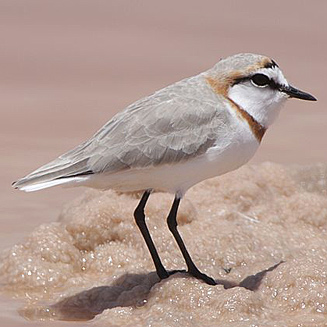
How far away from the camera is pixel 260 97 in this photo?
5.77 metres

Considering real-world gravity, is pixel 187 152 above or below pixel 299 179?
above

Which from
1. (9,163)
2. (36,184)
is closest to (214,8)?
(9,163)

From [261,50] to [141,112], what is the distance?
23.9 feet

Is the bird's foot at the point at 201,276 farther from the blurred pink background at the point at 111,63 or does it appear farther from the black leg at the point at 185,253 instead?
the blurred pink background at the point at 111,63

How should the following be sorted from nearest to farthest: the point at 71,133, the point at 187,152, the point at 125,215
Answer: the point at 187,152 < the point at 125,215 < the point at 71,133

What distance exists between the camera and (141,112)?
5820 millimetres

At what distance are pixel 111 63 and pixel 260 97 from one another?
261 inches

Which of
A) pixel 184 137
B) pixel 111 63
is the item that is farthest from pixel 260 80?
pixel 111 63

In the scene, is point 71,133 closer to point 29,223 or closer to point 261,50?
point 29,223

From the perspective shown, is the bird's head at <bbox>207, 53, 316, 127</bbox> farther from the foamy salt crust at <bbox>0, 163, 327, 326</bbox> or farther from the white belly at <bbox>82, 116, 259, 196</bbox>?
the foamy salt crust at <bbox>0, 163, 327, 326</bbox>

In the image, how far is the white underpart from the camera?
575 centimetres

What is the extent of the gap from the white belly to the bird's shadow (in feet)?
1.95

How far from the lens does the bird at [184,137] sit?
5.62 metres

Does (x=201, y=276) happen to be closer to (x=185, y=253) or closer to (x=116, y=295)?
(x=185, y=253)
